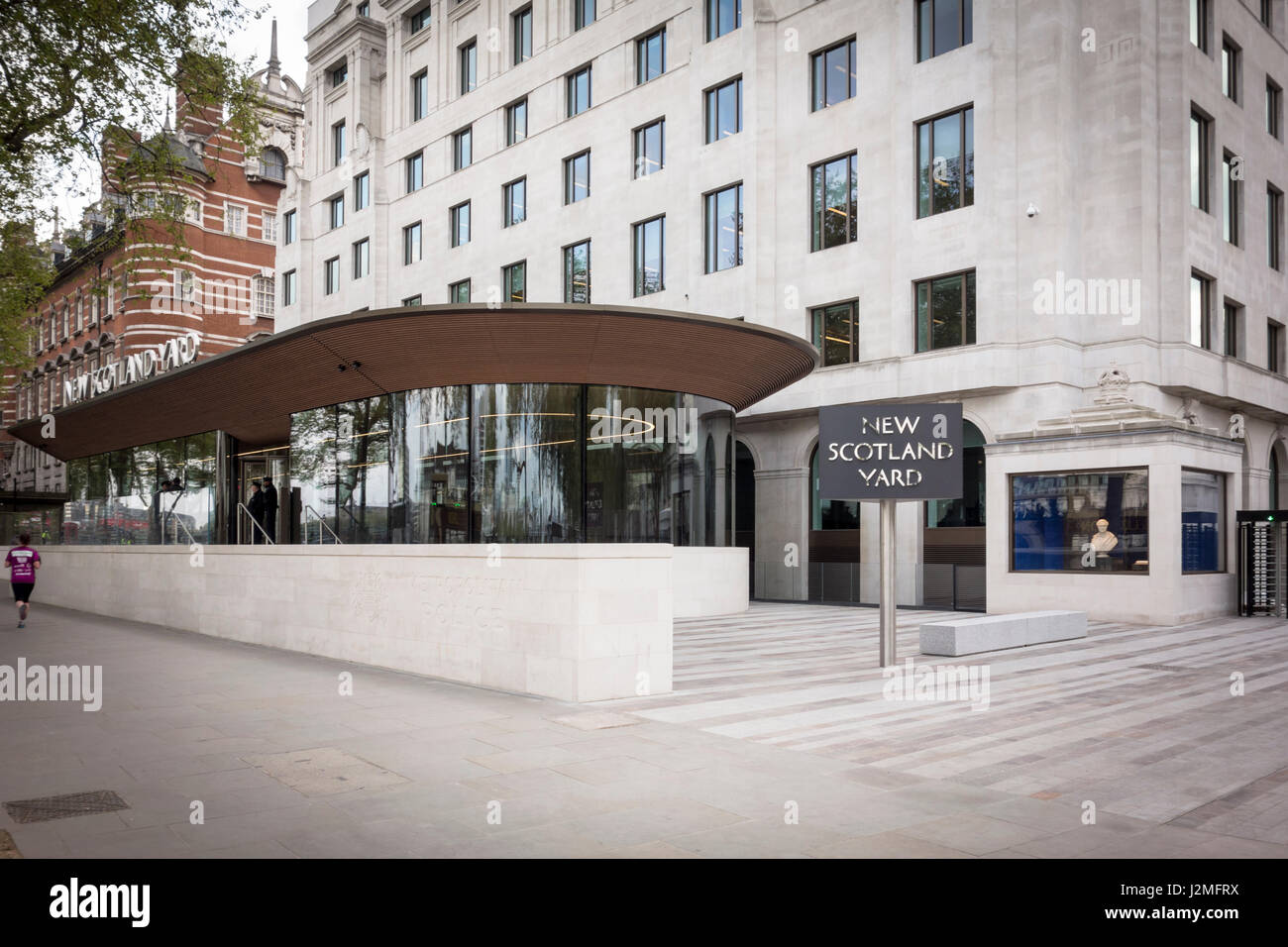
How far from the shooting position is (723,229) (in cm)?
3216

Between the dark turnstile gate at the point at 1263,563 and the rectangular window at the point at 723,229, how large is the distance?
52.4 feet

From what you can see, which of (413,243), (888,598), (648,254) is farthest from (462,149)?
(888,598)

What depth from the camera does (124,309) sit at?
55.2 m

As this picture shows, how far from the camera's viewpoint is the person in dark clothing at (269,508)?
23172 mm

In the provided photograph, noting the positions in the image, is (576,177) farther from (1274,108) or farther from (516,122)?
(1274,108)

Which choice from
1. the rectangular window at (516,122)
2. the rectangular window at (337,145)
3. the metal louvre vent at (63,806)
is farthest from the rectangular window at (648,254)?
the metal louvre vent at (63,806)

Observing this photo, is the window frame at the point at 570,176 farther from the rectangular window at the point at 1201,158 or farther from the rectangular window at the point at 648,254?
the rectangular window at the point at 1201,158

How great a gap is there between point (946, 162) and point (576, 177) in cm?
1507

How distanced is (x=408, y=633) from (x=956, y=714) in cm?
701

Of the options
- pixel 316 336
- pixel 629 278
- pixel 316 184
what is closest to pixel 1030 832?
pixel 316 336

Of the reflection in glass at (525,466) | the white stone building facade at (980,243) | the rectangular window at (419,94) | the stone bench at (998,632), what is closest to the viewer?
the stone bench at (998,632)

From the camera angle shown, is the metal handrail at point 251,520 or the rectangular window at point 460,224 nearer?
the metal handrail at point 251,520

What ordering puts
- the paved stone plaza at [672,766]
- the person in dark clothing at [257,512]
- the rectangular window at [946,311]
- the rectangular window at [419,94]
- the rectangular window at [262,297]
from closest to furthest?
the paved stone plaza at [672,766] < the person in dark clothing at [257,512] < the rectangular window at [946,311] < the rectangular window at [419,94] < the rectangular window at [262,297]
